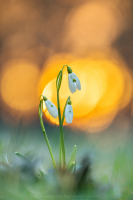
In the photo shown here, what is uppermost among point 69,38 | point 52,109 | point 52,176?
point 69,38

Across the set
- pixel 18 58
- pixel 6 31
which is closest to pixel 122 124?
pixel 18 58

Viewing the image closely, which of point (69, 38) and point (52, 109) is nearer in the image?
point (52, 109)

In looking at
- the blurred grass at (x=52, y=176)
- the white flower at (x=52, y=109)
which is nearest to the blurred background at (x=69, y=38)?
the white flower at (x=52, y=109)

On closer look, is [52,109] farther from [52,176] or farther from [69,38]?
[69,38]

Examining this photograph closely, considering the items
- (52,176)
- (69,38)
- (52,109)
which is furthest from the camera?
(69,38)

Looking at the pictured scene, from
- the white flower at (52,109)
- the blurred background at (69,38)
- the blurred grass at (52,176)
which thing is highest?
the blurred background at (69,38)

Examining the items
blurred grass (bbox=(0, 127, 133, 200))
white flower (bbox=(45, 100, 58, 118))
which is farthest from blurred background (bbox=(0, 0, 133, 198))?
blurred grass (bbox=(0, 127, 133, 200))

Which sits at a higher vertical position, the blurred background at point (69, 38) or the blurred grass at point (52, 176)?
the blurred background at point (69, 38)

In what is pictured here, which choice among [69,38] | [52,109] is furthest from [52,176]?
[69,38]

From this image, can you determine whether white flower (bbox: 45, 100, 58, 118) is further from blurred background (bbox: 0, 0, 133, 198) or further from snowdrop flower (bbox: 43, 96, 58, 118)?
blurred background (bbox: 0, 0, 133, 198)

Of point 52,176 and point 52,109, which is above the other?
point 52,109

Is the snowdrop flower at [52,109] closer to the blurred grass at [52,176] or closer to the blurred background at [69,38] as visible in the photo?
the blurred grass at [52,176]
